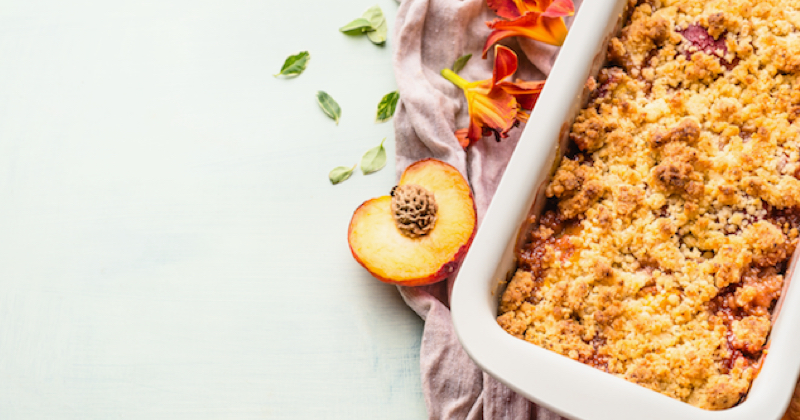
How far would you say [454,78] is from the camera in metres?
1.49

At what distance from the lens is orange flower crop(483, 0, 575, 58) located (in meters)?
1.32

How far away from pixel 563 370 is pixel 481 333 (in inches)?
5.5

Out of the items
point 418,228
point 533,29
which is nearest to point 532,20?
point 533,29

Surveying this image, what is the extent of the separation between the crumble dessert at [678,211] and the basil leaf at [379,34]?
59 cm

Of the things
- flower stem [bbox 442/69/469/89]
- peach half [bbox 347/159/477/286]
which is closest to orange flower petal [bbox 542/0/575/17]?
flower stem [bbox 442/69/469/89]

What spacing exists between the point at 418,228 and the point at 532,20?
494 mm

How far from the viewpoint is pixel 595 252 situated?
1119 millimetres

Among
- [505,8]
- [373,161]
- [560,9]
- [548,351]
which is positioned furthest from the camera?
[373,161]

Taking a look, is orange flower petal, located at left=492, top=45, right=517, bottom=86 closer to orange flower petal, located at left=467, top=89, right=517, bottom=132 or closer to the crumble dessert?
orange flower petal, located at left=467, top=89, right=517, bottom=132

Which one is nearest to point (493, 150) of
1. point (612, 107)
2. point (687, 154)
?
point (612, 107)

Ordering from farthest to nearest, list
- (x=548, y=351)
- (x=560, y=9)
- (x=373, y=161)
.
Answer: (x=373, y=161)
(x=560, y=9)
(x=548, y=351)

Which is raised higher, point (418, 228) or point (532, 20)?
point (532, 20)

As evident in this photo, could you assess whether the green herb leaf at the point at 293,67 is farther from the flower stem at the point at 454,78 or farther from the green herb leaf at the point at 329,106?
the flower stem at the point at 454,78

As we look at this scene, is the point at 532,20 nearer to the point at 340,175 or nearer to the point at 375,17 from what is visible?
the point at 375,17
